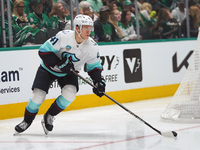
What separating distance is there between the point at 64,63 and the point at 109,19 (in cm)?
309

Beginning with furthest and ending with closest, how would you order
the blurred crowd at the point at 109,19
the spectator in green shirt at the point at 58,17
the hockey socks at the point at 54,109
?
the spectator in green shirt at the point at 58,17, the blurred crowd at the point at 109,19, the hockey socks at the point at 54,109

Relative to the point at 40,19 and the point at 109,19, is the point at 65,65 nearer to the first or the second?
the point at 40,19

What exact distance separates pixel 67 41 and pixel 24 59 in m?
1.75

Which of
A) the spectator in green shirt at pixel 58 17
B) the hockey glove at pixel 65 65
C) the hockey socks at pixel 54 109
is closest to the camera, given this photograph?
the hockey glove at pixel 65 65

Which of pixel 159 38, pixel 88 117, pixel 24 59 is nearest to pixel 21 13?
pixel 24 59

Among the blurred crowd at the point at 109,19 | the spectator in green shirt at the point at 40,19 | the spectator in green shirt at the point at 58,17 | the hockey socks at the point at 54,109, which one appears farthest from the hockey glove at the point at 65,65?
the spectator in green shirt at the point at 58,17

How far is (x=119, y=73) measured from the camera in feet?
22.7

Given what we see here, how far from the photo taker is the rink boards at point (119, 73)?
5582 millimetres

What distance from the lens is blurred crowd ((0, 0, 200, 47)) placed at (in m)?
5.83

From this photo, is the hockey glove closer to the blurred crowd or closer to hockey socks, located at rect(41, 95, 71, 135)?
hockey socks, located at rect(41, 95, 71, 135)

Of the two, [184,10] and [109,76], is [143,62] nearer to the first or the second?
[109,76]

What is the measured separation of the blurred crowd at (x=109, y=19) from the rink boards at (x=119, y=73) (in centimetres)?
20

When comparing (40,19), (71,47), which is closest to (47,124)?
(71,47)

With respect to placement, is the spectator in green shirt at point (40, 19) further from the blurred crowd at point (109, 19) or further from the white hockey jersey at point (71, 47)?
the white hockey jersey at point (71, 47)
